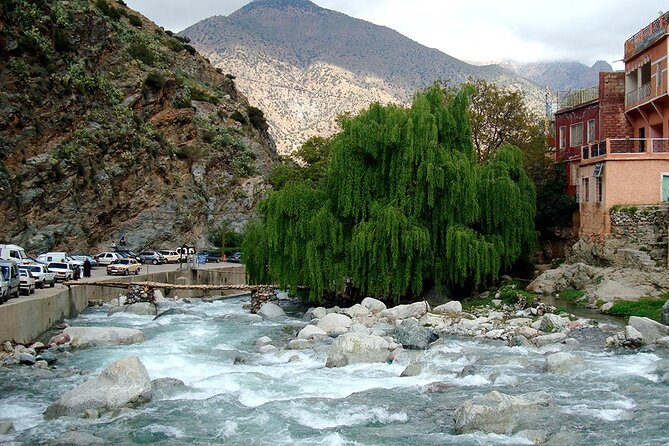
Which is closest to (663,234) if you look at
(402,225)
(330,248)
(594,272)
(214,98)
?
(594,272)

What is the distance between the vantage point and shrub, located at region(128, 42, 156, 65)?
74056 mm

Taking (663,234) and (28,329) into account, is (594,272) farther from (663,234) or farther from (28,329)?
(28,329)

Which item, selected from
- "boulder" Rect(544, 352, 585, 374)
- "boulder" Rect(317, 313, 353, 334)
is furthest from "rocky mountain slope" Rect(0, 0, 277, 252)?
"boulder" Rect(544, 352, 585, 374)

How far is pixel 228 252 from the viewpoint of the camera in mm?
62000

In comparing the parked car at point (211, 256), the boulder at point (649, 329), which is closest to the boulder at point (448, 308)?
the boulder at point (649, 329)

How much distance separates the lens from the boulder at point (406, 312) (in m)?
25.9

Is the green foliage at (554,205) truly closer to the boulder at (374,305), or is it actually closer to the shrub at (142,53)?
the boulder at (374,305)

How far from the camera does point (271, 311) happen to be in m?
29.6

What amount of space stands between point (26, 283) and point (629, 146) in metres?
27.7

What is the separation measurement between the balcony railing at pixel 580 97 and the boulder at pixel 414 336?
81.1 ft

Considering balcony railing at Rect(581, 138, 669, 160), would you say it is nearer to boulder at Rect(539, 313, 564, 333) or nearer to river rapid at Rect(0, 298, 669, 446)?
boulder at Rect(539, 313, 564, 333)

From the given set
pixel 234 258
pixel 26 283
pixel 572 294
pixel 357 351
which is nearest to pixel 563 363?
pixel 357 351

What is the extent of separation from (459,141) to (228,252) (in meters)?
35.1

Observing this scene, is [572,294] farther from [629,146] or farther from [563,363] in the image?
[563,363]
